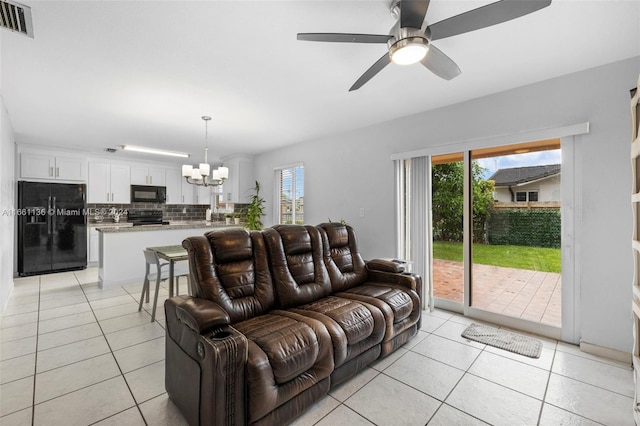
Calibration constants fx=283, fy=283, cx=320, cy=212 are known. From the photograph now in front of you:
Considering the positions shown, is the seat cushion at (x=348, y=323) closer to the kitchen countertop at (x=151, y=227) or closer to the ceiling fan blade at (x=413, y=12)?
the ceiling fan blade at (x=413, y=12)

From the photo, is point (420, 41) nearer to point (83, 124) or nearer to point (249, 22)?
point (249, 22)

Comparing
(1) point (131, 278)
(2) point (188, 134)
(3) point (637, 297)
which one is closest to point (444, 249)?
(3) point (637, 297)

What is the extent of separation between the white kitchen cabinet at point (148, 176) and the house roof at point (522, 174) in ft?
23.7

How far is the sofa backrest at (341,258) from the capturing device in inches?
114

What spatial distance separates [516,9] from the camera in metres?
1.40

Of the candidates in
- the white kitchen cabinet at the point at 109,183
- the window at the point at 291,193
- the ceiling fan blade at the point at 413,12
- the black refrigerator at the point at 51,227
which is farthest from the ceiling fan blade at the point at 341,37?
the white kitchen cabinet at the point at 109,183

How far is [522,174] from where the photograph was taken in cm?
310

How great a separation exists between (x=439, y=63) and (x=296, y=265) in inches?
A: 76.8

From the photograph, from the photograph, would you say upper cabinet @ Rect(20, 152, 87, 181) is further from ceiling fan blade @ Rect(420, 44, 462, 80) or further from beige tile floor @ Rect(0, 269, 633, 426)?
ceiling fan blade @ Rect(420, 44, 462, 80)

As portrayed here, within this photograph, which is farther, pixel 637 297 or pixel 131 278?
pixel 131 278

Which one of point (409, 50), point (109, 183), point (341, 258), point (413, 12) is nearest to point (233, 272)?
point (341, 258)

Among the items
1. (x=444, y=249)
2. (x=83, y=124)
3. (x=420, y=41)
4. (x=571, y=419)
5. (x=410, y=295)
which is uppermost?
(x=83, y=124)

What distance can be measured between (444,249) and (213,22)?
343 cm

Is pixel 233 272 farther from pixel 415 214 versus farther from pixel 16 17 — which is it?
pixel 415 214
